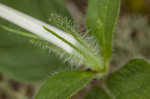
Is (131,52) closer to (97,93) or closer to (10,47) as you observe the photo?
(97,93)

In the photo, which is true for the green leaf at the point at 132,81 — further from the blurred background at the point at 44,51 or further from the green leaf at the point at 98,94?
the blurred background at the point at 44,51

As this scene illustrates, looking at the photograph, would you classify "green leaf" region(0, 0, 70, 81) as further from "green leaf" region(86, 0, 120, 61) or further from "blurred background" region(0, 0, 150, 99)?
"green leaf" region(86, 0, 120, 61)

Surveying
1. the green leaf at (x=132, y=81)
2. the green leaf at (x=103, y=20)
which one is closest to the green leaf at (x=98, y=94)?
the green leaf at (x=132, y=81)

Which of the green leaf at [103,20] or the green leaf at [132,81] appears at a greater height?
the green leaf at [103,20]

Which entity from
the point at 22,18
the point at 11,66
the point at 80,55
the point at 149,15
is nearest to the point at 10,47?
the point at 11,66

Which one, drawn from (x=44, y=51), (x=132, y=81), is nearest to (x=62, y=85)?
(x=132, y=81)
